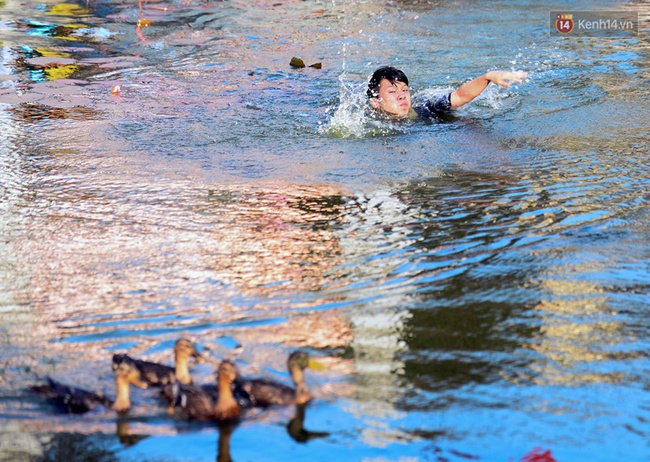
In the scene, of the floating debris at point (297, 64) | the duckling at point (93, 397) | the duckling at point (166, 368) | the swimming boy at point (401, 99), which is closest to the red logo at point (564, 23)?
the floating debris at point (297, 64)

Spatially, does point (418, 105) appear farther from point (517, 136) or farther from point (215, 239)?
point (215, 239)

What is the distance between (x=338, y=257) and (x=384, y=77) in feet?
12.1

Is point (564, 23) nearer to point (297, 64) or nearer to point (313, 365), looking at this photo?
point (297, 64)

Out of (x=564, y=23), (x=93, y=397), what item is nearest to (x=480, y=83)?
(x=93, y=397)

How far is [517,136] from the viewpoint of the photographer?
24.9ft

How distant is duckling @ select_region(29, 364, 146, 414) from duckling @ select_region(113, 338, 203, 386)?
3.1 inches

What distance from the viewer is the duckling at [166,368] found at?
361 centimetres

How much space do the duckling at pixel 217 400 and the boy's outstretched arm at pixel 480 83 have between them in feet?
15.5

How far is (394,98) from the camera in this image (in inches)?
320

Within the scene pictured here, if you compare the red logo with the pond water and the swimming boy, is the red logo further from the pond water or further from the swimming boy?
the swimming boy

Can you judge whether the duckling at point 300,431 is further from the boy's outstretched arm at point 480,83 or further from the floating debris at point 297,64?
the floating debris at point 297,64

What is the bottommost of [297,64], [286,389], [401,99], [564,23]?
[286,389]

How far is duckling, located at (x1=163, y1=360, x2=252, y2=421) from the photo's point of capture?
3414mm

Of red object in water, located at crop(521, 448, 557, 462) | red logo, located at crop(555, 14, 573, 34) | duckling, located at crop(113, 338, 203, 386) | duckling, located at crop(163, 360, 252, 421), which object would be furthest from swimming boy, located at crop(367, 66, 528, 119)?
red object in water, located at crop(521, 448, 557, 462)
